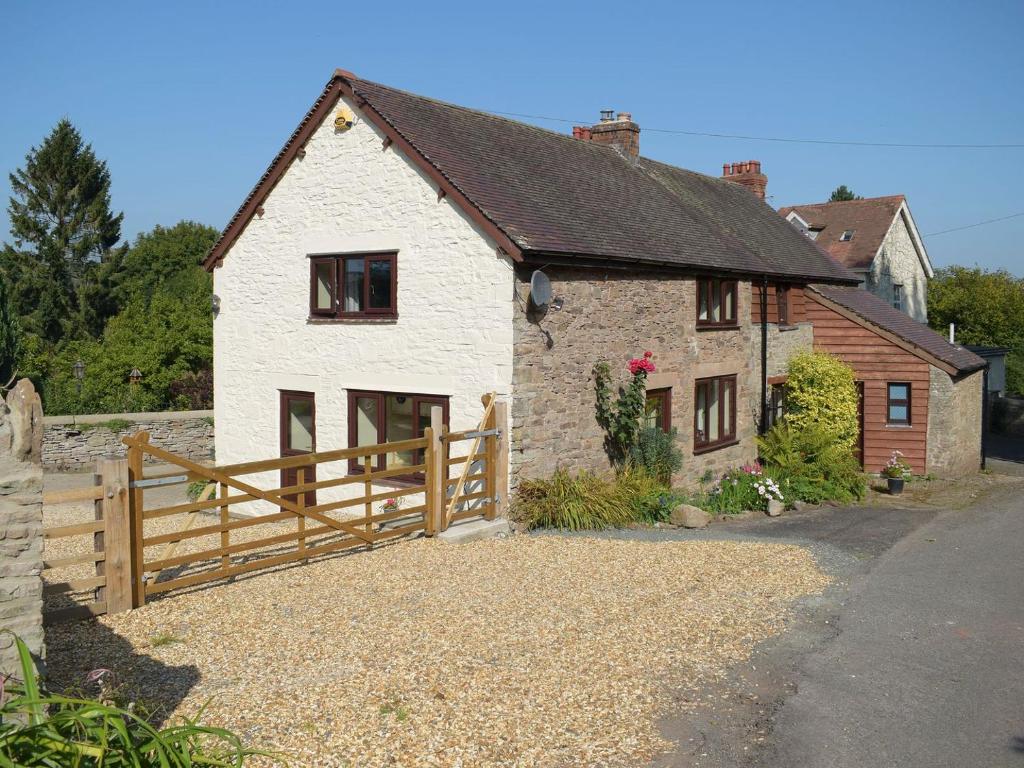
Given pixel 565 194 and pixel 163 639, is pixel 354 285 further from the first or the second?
pixel 163 639

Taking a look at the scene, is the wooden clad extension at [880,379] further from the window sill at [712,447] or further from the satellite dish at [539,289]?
the satellite dish at [539,289]

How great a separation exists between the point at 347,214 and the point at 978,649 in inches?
429

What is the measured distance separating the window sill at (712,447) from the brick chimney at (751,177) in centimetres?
1102

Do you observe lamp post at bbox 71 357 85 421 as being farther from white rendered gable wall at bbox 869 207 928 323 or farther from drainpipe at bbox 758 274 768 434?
white rendered gable wall at bbox 869 207 928 323

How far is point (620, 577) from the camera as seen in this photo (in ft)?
32.9

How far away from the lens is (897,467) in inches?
723

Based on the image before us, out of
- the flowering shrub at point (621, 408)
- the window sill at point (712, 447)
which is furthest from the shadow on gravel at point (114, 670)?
the window sill at point (712, 447)

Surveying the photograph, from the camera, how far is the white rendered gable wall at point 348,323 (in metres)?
13.1

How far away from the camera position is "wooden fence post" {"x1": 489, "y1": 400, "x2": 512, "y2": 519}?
1264 centimetres

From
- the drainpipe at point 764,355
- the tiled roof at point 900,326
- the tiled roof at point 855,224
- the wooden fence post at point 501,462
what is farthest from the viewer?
the tiled roof at point 855,224

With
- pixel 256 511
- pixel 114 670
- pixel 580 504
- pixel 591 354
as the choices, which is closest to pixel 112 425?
pixel 256 511

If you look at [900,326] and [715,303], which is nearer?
[715,303]

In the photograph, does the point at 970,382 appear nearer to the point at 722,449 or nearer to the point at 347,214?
the point at 722,449

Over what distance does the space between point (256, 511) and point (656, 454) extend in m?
7.51
